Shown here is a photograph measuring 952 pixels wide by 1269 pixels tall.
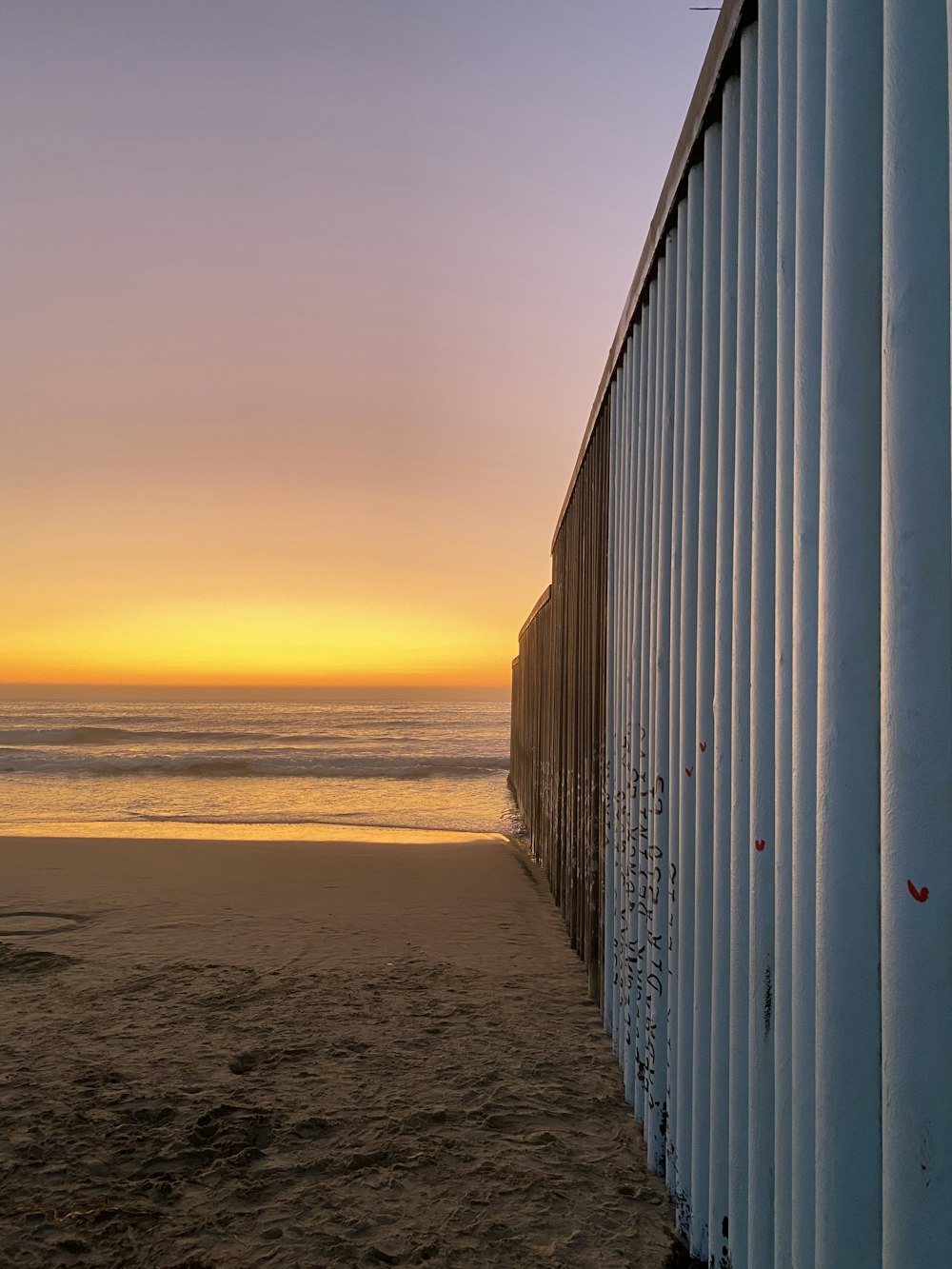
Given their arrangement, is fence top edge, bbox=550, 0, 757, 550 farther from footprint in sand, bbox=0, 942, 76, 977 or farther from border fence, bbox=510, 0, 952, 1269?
footprint in sand, bbox=0, 942, 76, 977

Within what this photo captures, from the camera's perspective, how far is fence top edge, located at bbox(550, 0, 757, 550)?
221 centimetres

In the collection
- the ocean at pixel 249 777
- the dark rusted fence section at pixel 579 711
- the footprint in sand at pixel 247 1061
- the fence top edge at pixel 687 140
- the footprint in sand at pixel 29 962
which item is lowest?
the ocean at pixel 249 777

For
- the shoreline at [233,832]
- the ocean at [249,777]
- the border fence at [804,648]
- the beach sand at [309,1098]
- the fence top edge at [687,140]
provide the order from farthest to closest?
the ocean at [249,777] < the shoreline at [233,832] < the beach sand at [309,1098] < the fence top edge at [687,140] < the border fence at [804,648]

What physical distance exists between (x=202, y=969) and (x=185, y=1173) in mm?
2526

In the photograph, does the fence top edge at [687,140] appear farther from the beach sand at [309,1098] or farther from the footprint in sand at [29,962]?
the footprint in sand at [29,962]

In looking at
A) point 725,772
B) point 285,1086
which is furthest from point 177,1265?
point 725,772

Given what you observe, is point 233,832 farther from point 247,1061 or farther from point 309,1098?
point 309,1098

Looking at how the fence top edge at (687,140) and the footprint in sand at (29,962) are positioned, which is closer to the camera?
the fence top edge at (687,140)

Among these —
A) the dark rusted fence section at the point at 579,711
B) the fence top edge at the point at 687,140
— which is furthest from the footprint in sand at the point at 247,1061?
the fence top edge at the point at 687,140

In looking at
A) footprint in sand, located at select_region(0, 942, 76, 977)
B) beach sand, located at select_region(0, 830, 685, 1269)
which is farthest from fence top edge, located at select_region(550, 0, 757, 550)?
footprint in sand, located at select_region(0, 942, 76, 977)

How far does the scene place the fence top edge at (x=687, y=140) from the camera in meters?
2.21

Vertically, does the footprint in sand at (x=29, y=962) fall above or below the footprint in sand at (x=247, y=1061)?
below

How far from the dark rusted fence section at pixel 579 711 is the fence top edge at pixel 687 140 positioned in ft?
→ 3.50

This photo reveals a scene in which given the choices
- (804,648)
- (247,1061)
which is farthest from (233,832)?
(804,648)
